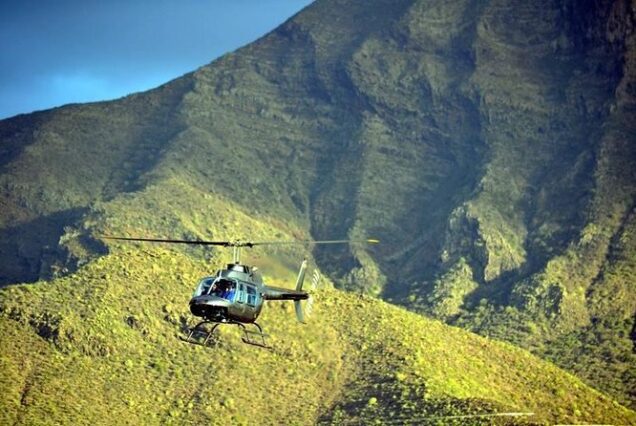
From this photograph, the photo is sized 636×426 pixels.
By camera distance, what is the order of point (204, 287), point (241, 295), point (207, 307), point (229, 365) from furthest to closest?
1. point (229, 365)
2. point (241, 295)
3. point (204, 287)
4. point (207, 307)

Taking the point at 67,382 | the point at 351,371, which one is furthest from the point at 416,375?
the point at 67,382

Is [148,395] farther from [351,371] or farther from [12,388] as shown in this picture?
[351,371]

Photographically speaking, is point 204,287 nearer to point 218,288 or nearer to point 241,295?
point 218,288

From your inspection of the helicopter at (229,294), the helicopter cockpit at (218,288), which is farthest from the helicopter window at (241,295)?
the helicopter cockpit at (218,288)

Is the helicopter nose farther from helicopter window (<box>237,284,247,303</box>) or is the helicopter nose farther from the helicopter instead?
helicopter window (<box>237,284,247,303</box>)

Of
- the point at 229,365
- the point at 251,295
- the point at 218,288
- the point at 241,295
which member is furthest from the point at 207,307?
the point at 229,365
